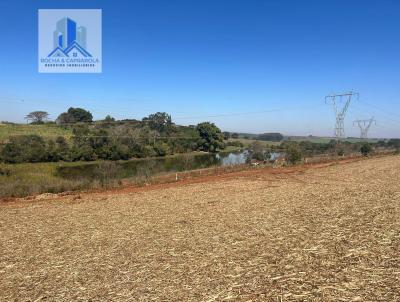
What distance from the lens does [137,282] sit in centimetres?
534

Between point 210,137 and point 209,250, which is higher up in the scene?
point 210,137

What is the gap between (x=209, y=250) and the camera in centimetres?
665

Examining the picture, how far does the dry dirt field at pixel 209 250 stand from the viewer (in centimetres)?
479

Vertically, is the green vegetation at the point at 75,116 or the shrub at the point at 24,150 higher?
the green vegetation at the point at 75,116

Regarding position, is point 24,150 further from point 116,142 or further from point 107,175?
point 107,175

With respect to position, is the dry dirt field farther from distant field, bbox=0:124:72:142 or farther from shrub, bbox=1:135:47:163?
distant field, bbox=0:124:72:142

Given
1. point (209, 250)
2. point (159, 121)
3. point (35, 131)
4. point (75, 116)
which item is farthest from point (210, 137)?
point (209, 250)

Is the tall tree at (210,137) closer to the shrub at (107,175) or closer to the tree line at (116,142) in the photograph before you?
the tree line at (116,142)

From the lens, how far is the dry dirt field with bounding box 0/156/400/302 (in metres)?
4.79

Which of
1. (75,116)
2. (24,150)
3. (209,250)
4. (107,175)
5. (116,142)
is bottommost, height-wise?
(107,175)

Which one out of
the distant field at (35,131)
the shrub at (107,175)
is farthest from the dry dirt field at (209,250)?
the distant field at (35,131)

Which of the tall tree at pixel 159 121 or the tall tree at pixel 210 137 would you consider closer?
the tall tree at pixel 210 137

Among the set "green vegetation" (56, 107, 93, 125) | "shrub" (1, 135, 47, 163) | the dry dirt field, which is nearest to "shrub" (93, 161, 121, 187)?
the dry dirt field

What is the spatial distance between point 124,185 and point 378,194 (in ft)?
39.5
